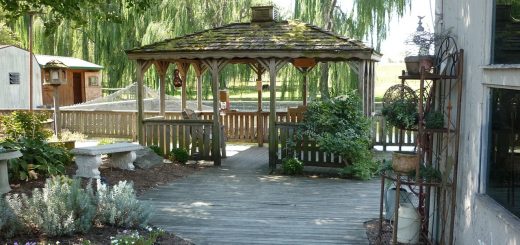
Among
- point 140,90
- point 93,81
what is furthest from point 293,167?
point 93,81

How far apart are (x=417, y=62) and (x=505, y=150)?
1510 mm

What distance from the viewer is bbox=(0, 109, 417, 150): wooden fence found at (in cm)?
1318

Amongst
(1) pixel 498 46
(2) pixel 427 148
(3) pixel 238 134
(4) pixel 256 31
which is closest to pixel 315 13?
(3) pixel 238 134

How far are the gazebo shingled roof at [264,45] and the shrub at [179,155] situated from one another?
1.95 m

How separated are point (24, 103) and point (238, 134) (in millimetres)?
13583

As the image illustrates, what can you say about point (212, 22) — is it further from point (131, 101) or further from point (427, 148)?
point (427, 148)

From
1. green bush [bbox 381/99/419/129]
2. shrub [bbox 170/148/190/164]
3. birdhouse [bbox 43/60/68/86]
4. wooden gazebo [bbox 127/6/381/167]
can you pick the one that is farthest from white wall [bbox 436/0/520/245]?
birdhouse [bbox 43/60/68/86]

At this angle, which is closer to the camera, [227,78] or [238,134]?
[238,134]

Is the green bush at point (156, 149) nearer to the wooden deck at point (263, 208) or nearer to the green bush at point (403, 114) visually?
the wooden deck at point (263, 208)

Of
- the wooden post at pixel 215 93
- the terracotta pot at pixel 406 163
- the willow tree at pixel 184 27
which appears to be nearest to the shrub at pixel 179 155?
the wooden post at pixel 215 93

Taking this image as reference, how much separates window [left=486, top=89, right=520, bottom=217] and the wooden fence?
6.70 metres

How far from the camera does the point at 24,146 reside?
8344mm

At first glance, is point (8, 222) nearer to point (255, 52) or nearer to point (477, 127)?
point (477, 127)

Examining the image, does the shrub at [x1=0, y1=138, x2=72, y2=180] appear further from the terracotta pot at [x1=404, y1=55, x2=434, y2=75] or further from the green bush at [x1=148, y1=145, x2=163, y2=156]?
the terracotta pot at [x1=404, y1=55, x2=434, y2=75]
